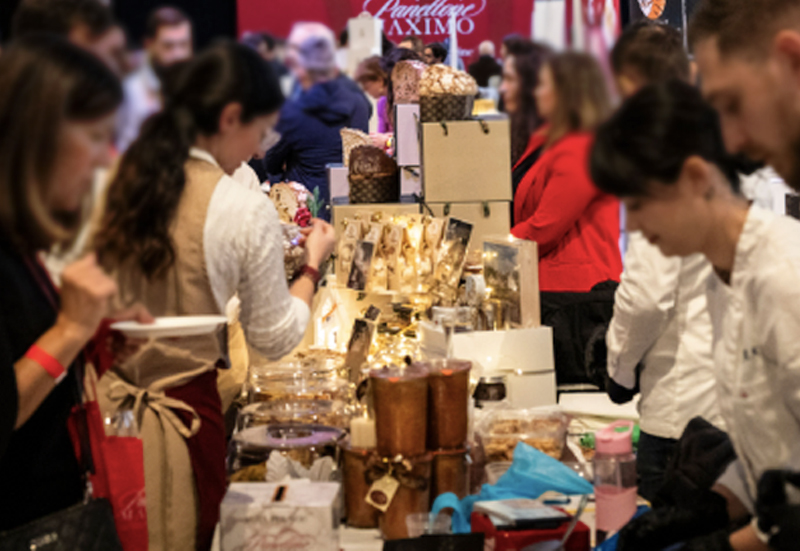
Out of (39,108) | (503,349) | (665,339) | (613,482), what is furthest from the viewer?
(503,349)

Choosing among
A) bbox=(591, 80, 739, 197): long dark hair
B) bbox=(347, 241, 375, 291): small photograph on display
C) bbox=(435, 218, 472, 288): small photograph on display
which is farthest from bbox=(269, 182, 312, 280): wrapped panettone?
bbox=(591, 80, 739, 197): long dark hair

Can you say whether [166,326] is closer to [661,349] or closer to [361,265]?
[661,349]

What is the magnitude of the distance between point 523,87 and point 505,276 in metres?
1.59

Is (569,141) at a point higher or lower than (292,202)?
higher

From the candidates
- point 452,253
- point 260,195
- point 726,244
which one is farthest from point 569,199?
point 452,253

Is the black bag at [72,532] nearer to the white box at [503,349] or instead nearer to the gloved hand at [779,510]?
the gloved hand at [779,510]

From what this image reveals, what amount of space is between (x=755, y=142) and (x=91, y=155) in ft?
2.24

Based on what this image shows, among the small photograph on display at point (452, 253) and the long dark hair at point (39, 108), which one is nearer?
the long dark hair at point (39, 108)

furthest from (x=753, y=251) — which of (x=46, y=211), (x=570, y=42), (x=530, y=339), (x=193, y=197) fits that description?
(x=530, y=339)

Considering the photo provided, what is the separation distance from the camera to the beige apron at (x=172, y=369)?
3.42 feet

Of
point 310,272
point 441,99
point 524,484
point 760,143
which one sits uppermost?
point 441,99

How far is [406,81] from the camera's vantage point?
3.43 m

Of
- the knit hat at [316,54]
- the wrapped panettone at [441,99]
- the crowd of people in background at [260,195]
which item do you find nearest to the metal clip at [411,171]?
the wrapped panettone at [441,99]

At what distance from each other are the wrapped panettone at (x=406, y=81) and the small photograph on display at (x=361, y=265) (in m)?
0.83
